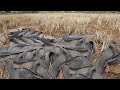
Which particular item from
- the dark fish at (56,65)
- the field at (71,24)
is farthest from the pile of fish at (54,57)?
the field at (71,24)

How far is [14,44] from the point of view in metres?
3.87

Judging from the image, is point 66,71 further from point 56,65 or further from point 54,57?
point 54,57

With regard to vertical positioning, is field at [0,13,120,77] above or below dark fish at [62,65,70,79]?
above

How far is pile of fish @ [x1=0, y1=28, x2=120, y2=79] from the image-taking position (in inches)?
129

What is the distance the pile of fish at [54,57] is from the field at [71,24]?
200mm

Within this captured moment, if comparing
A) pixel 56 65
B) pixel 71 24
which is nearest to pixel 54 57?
pixel 56 65

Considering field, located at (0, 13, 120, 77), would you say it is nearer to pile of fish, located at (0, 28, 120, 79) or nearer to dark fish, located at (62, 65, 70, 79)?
pile of fish, located at (0, 28, 120, 79)

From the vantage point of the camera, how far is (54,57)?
3539 millimetres

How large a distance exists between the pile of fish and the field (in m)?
0.20

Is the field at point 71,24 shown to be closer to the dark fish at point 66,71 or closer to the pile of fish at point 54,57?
A: the pile of fish at point 54,57

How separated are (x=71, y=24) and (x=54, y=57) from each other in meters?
1.04

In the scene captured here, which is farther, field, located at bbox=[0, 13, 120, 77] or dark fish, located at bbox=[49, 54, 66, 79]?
field, located at bbox=[0, 13, 120, 77]

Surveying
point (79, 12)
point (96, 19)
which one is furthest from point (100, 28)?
point (79, 12)

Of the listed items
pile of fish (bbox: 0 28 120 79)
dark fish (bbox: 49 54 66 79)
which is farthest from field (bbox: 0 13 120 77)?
dark fish (bbox: 49 54 66 79)
